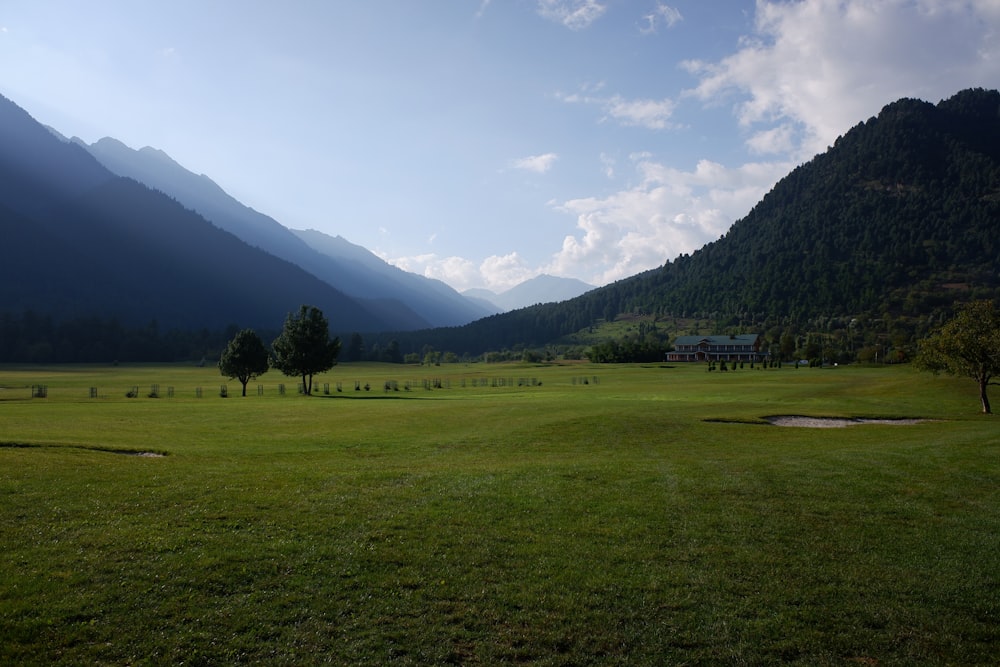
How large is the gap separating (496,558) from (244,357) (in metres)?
78.4

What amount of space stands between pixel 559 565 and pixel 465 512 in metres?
4.24

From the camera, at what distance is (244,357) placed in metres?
81.2

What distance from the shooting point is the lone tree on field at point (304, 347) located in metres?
79.6

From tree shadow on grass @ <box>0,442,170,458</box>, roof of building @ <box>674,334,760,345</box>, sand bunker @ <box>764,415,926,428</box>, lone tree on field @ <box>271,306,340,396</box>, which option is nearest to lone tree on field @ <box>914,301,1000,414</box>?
sand bunker @ <box>764,415,926,428</box>

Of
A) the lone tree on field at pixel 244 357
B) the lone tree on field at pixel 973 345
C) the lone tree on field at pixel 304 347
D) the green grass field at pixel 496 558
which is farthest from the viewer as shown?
the lone tree on field at pixel 244 357

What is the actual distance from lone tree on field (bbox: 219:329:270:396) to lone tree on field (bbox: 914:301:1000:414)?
82.6 metres

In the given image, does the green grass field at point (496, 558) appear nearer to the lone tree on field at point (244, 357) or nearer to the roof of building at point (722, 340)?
the lone tree on field at point (244, 357)

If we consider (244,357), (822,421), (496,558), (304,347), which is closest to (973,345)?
(822,421)

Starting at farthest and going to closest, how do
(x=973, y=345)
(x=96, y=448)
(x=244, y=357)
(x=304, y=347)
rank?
(x=244, y=357), (x=304, y=347), (x=973, y=345), (x=96, y=448)

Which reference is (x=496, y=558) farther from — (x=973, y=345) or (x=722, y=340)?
(x=722, y=340)

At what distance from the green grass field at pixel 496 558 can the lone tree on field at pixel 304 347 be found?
54.0 metres

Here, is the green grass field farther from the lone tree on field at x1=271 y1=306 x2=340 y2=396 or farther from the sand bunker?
the lone tree on field at x1=271 y1=306 x2=340 y2=396

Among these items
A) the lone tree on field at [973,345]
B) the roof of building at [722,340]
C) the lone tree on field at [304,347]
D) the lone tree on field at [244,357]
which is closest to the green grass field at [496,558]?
the lone tree on field at [973,345]

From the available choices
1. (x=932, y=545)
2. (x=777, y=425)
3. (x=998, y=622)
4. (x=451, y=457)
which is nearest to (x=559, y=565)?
(x=998, y=622)
